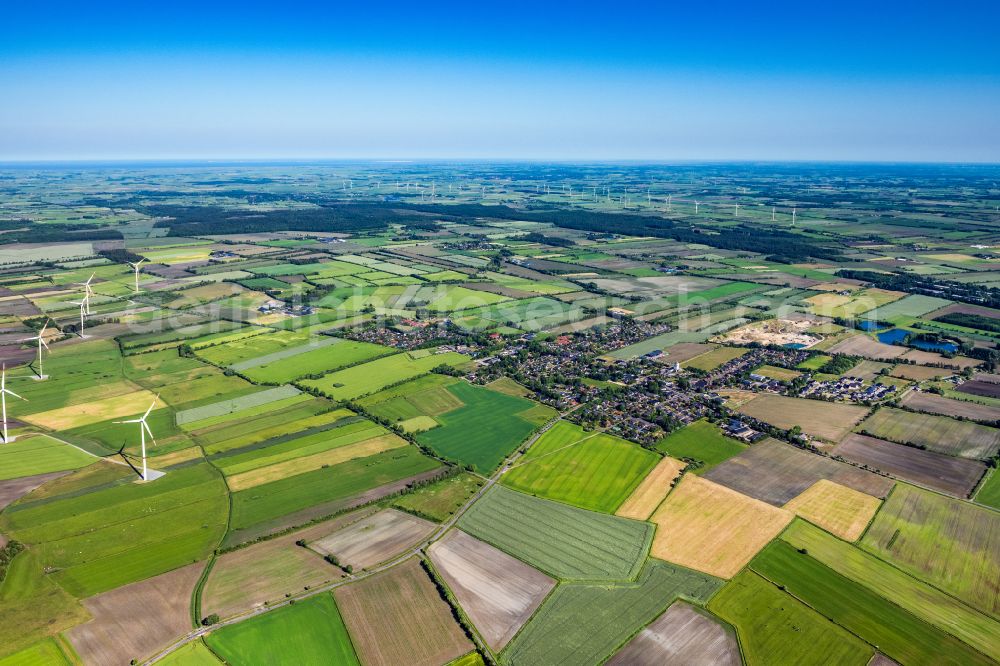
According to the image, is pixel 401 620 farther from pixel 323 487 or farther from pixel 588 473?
pixel 588 473

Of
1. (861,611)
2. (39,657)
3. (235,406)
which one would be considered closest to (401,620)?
(39,657)

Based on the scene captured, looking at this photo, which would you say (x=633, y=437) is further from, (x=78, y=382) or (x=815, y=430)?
(x=78, y=382)

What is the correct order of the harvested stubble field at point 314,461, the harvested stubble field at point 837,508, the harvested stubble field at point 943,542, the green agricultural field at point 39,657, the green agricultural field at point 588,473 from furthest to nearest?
the harvested stubble field at point 314,461, the green agricultural field at point 588,473, the harvested stubble field at point 837,508, the harvested stubble field at point 943,542, the green agricultural field at point 39,657

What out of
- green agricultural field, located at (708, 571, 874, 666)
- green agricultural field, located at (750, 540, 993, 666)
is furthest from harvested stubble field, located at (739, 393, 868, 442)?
green agricultural field, located at (708, 571, 874, 666)

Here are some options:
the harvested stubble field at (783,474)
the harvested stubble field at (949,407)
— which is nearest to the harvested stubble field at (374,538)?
the harvested stubble field at (783,474)

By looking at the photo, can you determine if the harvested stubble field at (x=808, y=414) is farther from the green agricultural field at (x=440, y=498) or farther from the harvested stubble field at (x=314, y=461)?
the harvested stubble field at (x=314, y=461)

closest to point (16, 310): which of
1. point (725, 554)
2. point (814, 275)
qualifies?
point (725, 554)
